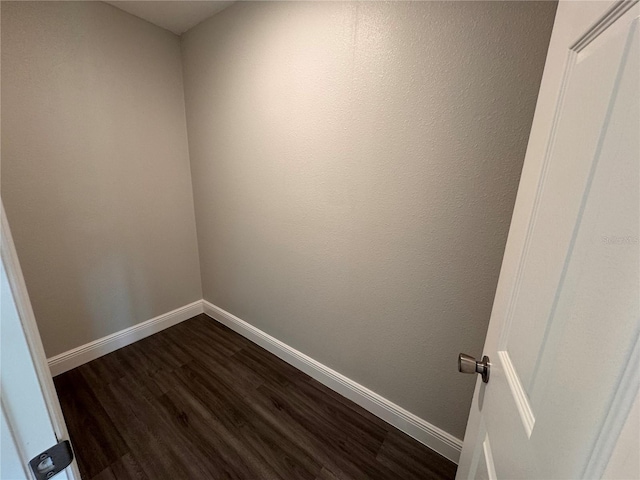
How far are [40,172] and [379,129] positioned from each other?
2.02m

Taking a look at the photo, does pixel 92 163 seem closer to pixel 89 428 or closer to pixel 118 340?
pixel 118 340

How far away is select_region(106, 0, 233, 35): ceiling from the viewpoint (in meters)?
1.67

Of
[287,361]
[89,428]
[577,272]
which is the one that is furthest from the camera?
[287,361]

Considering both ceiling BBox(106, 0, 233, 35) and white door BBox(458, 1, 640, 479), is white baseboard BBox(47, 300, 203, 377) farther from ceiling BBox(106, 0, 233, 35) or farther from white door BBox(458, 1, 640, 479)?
white door BBox(458, 1, 640, 479)

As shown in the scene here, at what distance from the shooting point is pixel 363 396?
1.60m

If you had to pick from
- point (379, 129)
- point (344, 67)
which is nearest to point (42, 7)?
point (344, 67)

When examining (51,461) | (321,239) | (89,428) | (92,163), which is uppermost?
(92,163)

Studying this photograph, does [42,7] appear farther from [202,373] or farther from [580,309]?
[580,309]

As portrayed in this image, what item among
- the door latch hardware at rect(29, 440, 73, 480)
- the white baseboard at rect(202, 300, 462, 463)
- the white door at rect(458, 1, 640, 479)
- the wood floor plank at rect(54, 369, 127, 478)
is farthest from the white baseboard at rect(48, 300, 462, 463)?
the door latch hardware at rect(29, 440, 73, 480)

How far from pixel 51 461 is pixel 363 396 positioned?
1.47m

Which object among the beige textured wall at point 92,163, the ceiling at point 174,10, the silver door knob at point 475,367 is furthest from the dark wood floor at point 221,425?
the ceiling at point 174,10

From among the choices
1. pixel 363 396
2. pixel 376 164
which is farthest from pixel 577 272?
pixel 363 396

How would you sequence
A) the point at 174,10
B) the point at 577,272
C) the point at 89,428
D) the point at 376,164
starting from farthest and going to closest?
the point at 174,10 → the point at 89,428 → the point at 376,164 → the point at 577,272

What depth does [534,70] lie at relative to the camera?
892 mm
